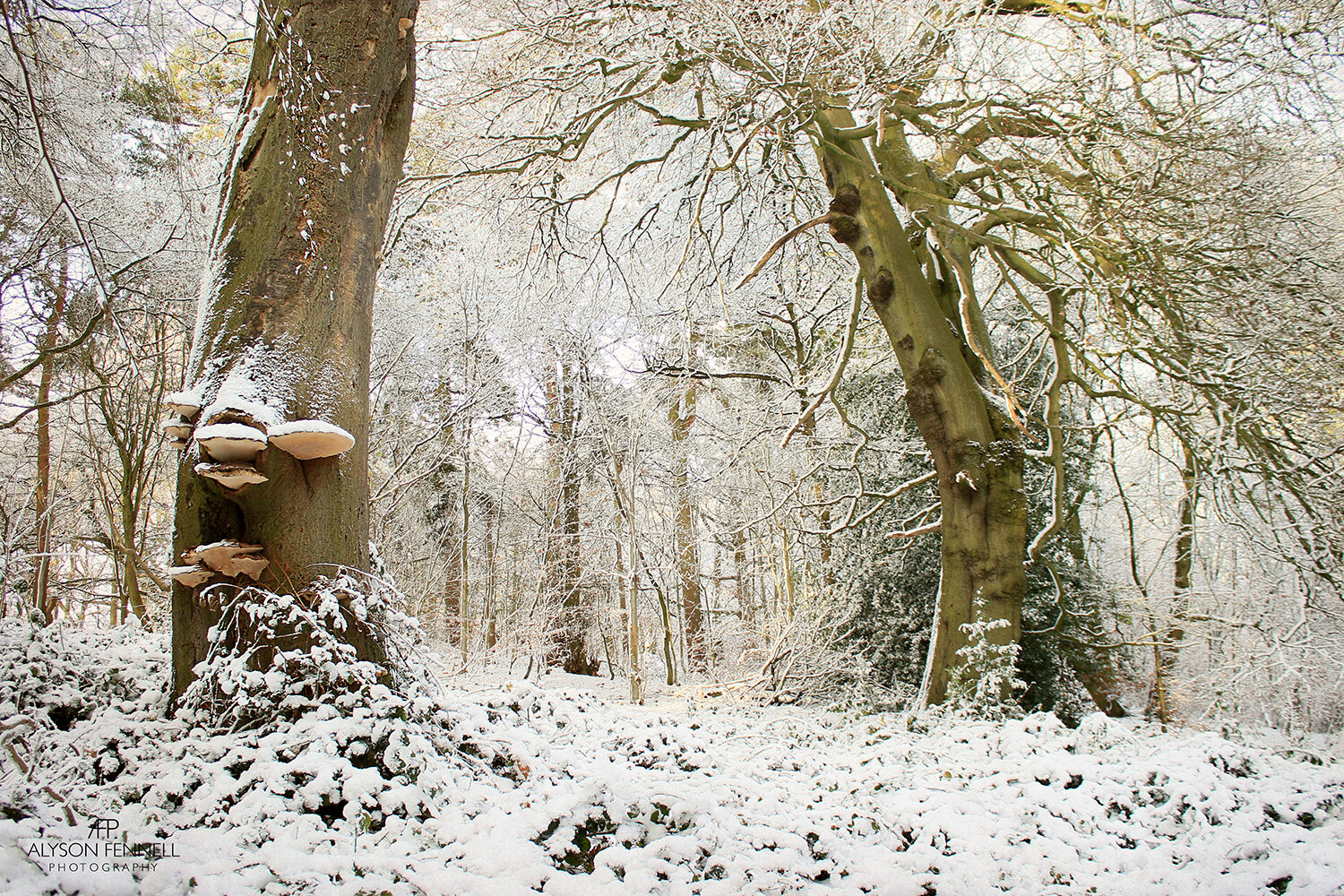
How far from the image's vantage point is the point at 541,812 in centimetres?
179

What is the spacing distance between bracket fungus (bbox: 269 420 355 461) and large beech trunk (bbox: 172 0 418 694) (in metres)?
0.10

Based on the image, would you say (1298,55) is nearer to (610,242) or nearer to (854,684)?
(854,684)

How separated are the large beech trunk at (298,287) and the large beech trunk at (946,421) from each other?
3086 mm

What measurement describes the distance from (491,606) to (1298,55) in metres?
11.2

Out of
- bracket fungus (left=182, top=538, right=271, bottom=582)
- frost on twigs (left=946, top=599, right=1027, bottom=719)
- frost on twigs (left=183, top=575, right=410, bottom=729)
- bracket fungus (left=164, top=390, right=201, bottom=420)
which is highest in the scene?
bracket fungus (left=164, top=390, right=201, bottom=420)

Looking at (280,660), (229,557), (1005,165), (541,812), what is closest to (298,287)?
(229,557)

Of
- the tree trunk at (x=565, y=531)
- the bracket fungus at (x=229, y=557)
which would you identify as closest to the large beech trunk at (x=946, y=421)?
the bracket fungus at (x=229, y=557)

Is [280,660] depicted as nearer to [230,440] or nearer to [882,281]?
[230,440]

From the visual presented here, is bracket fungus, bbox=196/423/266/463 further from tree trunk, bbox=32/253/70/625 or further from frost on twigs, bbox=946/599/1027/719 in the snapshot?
tree trunk, bbox=32/253/70/625

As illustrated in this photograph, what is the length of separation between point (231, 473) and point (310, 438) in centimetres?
24

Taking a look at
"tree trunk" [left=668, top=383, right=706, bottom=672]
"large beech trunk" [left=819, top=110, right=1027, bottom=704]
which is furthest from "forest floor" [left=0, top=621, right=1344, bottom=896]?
"tree trunk" [left=668, top=383, right=706, bottom=672]

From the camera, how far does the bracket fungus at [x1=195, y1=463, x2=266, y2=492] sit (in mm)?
1961

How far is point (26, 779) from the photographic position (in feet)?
4.84

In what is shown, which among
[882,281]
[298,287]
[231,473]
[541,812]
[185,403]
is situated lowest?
[541,812]
